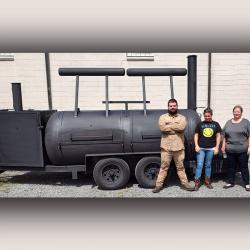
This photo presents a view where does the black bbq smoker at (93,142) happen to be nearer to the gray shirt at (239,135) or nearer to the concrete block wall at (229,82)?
the gray shirt at (239,135)

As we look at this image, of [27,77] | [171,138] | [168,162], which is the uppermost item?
[27,77]

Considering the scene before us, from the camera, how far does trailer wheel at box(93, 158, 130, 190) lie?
5.39 m

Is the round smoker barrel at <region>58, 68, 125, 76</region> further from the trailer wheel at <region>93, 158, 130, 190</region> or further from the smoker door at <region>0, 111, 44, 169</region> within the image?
the trailer wheel at <region>93, 158, 130, 190</region>

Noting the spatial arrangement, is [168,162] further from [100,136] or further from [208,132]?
[100,136]

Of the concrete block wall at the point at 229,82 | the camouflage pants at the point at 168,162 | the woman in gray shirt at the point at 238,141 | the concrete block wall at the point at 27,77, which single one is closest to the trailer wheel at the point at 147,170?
the camouflage pants at the point at 168,162

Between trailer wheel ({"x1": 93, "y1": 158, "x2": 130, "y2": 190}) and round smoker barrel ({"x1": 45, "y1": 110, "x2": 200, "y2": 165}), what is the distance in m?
0.23

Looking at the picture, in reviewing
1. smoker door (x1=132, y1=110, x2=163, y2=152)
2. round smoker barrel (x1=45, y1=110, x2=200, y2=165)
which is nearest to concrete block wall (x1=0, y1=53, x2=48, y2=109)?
round smoker barrel (x1=45, y1=110, x2=200, y2=165)

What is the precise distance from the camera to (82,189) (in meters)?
5.52

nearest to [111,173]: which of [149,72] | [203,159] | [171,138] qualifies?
[171,138]

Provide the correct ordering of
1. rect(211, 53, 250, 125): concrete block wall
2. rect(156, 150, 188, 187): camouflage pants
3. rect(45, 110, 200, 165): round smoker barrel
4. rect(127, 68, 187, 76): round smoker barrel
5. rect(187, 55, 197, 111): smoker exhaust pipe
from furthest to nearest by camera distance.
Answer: rect(211, 53, 250, 125): concrete block wall < rect(187, 55, 197, 111): smoker exhaust pipe < rect(127, 68, 187, 76): round smoker barrel < rect(45, 110, 200, 165): round smoker barrel < rect(156, 150, 188, 187): camouflage pants

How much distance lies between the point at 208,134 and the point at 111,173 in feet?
6.96

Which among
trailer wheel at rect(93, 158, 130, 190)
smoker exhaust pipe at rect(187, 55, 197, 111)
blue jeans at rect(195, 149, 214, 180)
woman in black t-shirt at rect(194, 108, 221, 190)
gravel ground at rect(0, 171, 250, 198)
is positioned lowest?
gravel ground at rect(0, 171, 250, 198)

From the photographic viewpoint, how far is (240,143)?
16.3 ft

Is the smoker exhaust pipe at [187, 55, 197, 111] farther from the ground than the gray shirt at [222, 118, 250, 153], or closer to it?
farther from the ground
